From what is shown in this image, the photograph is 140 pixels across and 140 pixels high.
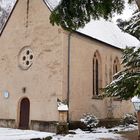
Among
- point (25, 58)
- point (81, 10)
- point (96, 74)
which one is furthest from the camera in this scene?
point (96, 74)

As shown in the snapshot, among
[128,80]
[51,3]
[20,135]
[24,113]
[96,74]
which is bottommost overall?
[20,135]

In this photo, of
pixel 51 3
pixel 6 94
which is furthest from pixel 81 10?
pixel 6 94

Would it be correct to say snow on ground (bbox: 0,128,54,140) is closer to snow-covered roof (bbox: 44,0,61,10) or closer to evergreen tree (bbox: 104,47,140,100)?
evergreen tree (bbox: 104,47,140,100)

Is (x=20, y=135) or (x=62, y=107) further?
(x=62, y=107)

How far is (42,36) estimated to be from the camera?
21.4 metres

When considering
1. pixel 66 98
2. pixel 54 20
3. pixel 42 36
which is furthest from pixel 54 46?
pixel 54 20

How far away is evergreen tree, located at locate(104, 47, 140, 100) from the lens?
9398mm

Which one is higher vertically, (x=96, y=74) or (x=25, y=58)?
(x=25, y=58)

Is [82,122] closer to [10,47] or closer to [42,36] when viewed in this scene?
[42,36]

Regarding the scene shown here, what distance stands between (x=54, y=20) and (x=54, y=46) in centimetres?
1230

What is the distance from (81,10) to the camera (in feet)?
26.7

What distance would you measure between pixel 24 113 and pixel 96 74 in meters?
6.51

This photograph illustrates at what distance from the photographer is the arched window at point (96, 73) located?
77.4 feet

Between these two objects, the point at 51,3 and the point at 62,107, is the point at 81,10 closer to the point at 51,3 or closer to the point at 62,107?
the point at 62,107
